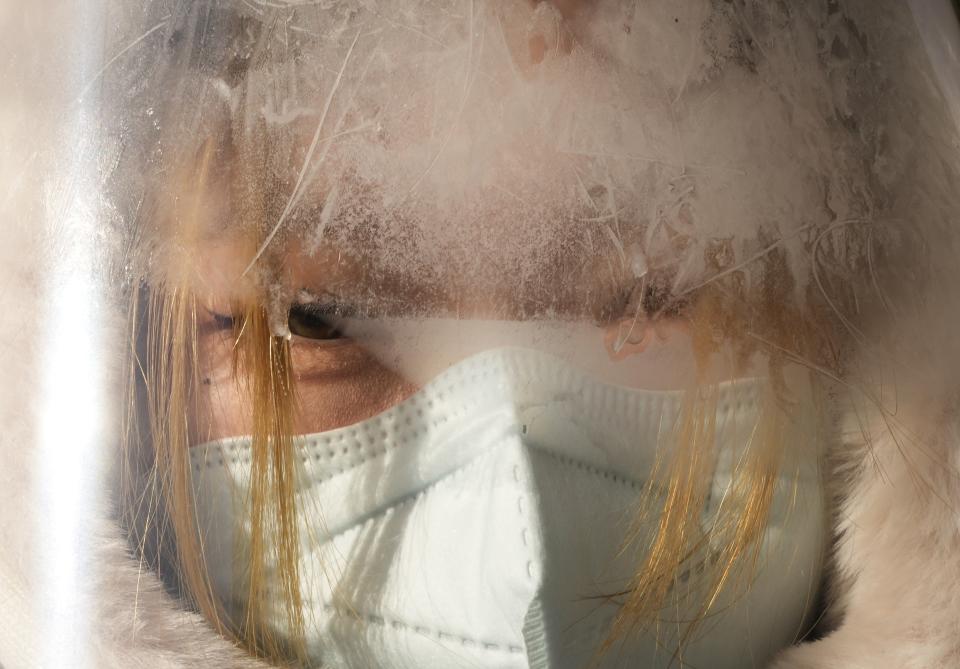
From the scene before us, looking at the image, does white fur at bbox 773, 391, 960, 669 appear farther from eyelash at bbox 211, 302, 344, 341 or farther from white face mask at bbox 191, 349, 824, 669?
eyelash at bbox 211, 302, 344, 341

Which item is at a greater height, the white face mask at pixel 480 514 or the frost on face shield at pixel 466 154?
the frost on face shield at pixel 466 154

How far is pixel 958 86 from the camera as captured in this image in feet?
2.06

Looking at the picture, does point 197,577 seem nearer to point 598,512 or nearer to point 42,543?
point 42,543

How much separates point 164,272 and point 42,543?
0.18m

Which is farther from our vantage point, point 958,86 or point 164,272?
point 958,86

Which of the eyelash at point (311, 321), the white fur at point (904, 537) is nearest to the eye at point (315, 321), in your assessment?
the eyelash at point (311, 321)


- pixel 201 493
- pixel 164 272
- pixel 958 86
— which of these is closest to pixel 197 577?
pixel 201 493

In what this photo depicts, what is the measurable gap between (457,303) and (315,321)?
0.24 feet

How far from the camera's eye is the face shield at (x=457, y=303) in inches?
19.4

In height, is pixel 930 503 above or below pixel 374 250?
below

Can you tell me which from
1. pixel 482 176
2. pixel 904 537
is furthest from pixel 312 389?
pixel 904 537

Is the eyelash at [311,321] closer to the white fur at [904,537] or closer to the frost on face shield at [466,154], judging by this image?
the frost on face shield at [466,154]

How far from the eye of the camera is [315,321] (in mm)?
506

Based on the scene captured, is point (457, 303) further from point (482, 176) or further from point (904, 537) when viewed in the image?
point (904, 537)
